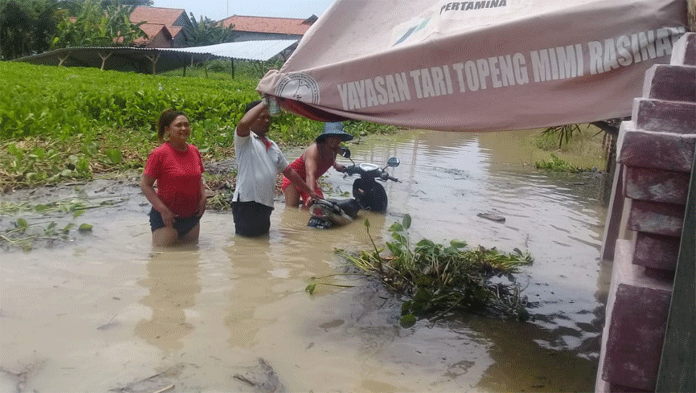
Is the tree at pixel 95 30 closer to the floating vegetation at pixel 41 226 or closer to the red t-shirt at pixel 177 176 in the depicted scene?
the floating vegetation at pixel 41 226

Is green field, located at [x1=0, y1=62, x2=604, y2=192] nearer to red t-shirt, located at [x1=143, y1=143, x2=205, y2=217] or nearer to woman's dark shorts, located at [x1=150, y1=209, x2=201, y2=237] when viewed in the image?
woman's dark shorts, located at [x1=150, y1=209, x2=201, y2=237]

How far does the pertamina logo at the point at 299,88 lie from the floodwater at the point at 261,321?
4.41ft

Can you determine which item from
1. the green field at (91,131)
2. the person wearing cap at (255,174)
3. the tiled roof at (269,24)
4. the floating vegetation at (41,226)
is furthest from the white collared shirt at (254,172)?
the tiled roof at (269,24)

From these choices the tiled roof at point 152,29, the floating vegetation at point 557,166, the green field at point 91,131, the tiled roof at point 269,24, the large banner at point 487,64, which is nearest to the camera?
the large banner at point 487,64

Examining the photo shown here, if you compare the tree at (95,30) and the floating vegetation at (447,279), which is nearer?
the floating vegetation at (447,279)

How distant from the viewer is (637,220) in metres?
2.11

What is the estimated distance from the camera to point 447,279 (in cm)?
444

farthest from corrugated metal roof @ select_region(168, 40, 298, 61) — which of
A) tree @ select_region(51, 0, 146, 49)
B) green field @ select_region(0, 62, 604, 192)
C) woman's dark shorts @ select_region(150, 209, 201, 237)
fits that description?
woman's dark shorts @ select_region(150, 209, 201, 237)

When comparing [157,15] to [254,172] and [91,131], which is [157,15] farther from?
[254,172]

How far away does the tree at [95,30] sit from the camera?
37.1 meters

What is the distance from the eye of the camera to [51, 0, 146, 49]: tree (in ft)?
122

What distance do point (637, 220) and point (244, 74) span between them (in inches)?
1710

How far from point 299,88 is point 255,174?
2159 mm

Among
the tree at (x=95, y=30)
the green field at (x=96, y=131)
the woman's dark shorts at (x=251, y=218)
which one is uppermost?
the tree at (x=95, y=30)
